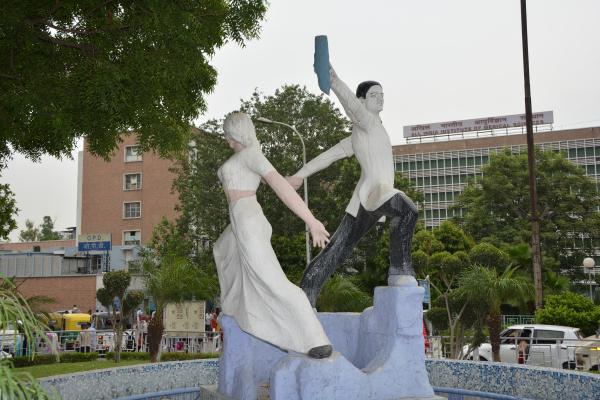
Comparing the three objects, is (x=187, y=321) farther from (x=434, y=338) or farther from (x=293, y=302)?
Answer: (x=293, y=302)

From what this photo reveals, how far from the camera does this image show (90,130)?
25.3 ft

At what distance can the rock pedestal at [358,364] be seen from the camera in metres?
4.11

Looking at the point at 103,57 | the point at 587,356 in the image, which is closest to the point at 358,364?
the point at 103,57

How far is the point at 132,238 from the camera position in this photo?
3950 centimetres

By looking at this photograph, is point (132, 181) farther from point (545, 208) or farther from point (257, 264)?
point (257, 264)

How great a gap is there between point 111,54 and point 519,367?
534cm

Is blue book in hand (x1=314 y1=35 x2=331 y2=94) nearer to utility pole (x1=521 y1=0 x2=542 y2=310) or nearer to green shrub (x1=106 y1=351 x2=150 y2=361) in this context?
green shrub (x1=106 y1=351 x2=150 y2=361)

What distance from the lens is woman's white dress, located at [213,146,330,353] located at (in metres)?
4.35

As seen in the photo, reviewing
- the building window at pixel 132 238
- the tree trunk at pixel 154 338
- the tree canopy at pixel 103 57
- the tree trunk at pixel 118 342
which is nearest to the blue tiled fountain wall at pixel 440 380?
the tree canopy at pixel 103 57

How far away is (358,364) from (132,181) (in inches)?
1422

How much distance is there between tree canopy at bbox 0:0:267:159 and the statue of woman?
213cm

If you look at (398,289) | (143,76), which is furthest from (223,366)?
(143,76)

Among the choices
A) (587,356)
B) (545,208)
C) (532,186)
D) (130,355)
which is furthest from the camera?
(545,208)

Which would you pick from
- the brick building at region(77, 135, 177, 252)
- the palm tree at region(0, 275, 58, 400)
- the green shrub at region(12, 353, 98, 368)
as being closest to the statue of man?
the palm tree at region(0, 275, 58, 400)
